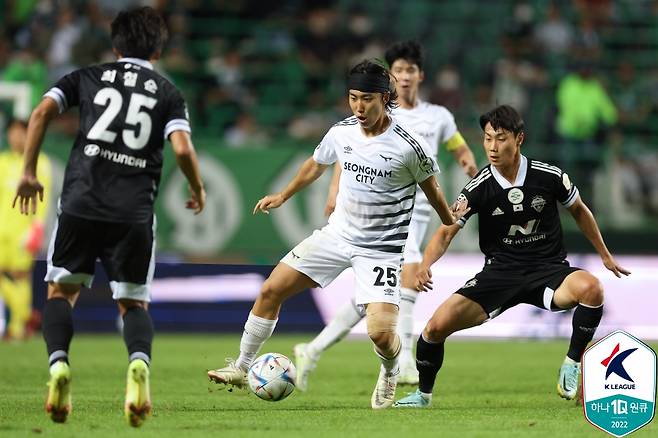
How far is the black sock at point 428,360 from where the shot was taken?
337 inches

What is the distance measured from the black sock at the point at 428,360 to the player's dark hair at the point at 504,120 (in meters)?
1.57

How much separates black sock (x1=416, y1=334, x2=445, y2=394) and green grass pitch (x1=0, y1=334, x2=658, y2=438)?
210 millimetres

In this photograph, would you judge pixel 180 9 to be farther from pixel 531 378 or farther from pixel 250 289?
pixel 531 378

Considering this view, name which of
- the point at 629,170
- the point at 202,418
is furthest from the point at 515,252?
the point at 629,170

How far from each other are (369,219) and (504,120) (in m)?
1.21

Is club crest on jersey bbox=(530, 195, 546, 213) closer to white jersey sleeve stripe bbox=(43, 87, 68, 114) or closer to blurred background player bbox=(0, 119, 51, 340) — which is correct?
white jersey sleeve stripe bbox=(43, 87, 68, 114)

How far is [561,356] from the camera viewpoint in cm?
1300

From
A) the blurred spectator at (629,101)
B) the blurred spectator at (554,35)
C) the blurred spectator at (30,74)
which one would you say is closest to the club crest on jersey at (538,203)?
the blurred spectator at (30,74)

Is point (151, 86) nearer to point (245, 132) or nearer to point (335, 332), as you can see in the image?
point (335, 332)

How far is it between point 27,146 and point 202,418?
6.74ft

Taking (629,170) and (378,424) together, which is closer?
(378,424)

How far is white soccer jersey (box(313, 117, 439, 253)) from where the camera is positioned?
8180mm

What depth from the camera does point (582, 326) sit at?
339 inches

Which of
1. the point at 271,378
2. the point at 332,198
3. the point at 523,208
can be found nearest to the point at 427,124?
the point at 332,198
